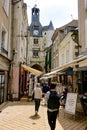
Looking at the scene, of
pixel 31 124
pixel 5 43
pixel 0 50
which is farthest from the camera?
pixel 5 43

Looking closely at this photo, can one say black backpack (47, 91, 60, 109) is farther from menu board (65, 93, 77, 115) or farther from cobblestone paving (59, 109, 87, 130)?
menu board (65, 93, 77, 115)

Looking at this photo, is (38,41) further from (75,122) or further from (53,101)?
(53,101)

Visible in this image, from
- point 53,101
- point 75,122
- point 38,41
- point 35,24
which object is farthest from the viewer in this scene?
point 35,24

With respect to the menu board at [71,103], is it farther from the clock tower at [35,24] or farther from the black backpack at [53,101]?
the clock tower at [35,24]

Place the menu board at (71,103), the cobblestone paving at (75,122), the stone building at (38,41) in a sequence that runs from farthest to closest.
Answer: the stone building at (38,41) → the menu board at (71,103) → the cobblestone paving at (75,122)

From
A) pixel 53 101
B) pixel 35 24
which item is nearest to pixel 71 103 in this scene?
pixel 53 101

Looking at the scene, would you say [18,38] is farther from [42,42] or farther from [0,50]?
[42,42]

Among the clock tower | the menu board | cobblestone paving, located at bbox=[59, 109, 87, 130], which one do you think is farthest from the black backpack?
the clock tower

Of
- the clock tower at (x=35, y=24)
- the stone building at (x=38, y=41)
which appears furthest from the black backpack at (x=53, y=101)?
the clock tower at (x=35, y=24)

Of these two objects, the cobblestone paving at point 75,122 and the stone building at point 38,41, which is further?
the stone building at point 38,41

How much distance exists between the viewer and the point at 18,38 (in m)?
18.7

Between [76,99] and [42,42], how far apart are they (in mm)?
49520

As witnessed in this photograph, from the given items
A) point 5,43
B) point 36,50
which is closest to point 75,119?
point 5,43

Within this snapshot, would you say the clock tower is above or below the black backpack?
above
